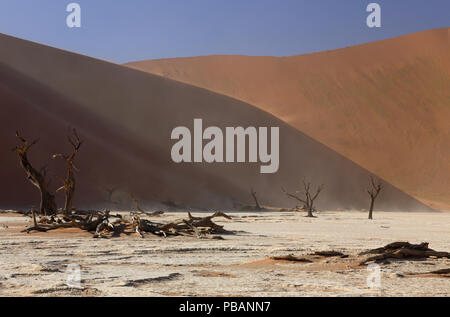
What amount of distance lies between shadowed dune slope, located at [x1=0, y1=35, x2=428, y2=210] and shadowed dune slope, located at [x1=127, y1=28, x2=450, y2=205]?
5.77 m

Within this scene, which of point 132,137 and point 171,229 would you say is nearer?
point 171,229

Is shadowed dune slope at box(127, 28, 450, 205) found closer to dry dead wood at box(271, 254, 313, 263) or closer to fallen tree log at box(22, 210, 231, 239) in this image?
fallen tree log at box(22, 210, 231, 239)

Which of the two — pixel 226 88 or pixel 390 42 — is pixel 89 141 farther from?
pixel 390 42

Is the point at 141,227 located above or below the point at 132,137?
below

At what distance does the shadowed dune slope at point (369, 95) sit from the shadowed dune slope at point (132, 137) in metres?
5.77

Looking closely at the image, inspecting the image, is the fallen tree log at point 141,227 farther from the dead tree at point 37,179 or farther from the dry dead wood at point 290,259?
the dead tree at point 37,179

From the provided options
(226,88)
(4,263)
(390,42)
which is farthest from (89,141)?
(390,42)

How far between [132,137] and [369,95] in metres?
38.6

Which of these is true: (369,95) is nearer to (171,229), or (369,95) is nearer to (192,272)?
(171,229)

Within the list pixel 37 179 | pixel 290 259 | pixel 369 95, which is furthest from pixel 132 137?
pixel 290 259

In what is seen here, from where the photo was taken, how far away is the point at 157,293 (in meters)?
5.26

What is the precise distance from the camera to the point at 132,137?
55.8 metres

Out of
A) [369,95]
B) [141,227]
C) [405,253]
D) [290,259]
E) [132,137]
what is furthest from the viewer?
[369,95]

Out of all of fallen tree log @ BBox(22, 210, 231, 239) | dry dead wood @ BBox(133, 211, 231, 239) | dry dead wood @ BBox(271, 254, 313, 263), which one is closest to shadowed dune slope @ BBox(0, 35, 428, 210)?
fallen tree log @ BBox(22, 210, 231, 239)
